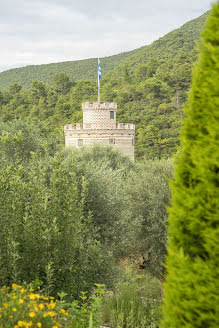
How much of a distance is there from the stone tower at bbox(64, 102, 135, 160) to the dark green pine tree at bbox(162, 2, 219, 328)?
2709 centimetres

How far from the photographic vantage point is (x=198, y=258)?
313 centimetres

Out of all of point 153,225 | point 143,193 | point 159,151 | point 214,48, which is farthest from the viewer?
→ point 159,151

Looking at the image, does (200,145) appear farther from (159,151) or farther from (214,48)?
(159,151)

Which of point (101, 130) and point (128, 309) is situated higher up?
point (101, 130)

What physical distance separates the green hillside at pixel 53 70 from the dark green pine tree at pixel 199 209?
3744 inches

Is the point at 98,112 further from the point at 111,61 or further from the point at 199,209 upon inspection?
the point at 111,61

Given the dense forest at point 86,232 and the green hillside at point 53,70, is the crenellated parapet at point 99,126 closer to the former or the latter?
the dense forest at point 86,232

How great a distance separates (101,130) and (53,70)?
84645 mm

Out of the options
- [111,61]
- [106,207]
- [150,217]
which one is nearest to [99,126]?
[150,217]

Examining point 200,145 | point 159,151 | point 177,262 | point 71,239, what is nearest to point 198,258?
point 177,262

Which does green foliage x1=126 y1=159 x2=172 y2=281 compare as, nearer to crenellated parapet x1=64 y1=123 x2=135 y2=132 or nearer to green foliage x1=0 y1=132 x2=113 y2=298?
green foliage x1=0 y1=132 x2=113 y2=298

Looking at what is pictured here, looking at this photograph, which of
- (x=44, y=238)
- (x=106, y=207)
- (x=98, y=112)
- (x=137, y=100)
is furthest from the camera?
(x=137, y=100)

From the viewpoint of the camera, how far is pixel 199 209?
315 cm

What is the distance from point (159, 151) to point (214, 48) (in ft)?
133
